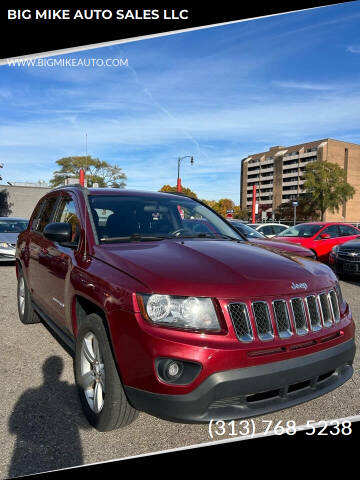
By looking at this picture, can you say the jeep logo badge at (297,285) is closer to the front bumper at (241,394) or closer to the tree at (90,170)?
the front bumper at (241,394)

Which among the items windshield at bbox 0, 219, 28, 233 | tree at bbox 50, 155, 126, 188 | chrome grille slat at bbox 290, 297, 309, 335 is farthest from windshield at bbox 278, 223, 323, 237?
tree at bbox 50, 155, 126, 188

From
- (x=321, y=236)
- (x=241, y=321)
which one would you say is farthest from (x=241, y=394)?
(x=321, y=236)

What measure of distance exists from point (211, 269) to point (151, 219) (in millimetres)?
1326

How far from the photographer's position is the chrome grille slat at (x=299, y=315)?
250 centimetres

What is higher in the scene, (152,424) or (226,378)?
(226,378)

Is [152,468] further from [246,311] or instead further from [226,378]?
[246,311]

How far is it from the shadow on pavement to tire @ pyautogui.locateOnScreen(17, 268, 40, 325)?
1682 mm

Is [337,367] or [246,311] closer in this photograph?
[246,311]

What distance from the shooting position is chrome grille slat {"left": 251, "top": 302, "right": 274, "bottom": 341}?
235 centimetres

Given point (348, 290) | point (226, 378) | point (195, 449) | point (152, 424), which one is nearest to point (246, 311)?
point (226, 378)

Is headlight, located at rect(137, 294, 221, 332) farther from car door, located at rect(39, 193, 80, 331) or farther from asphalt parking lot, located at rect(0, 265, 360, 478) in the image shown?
car door, located at rect(39, 193, 80, 331)

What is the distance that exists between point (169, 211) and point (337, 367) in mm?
2135

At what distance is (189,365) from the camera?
2.24 m

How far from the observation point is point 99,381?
9.08ft
